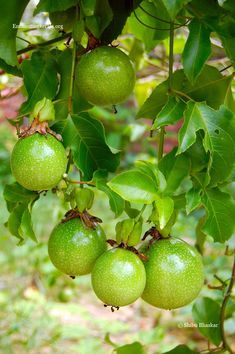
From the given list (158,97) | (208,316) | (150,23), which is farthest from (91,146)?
(208,316)

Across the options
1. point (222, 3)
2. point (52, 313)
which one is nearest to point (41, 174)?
point (222, 3)

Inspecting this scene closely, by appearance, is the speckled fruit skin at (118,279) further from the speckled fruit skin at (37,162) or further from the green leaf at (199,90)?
the green leaf at (199,90)

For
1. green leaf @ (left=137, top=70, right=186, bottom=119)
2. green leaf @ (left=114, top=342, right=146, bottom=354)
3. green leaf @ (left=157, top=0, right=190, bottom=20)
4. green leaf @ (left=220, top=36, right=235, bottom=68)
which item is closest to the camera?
green leaf @ (left=157, top=0, right=190, bottom=20)

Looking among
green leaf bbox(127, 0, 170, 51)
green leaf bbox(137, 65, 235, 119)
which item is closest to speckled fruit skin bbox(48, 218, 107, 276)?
green leaf bbox(137, 65, 235, 119)

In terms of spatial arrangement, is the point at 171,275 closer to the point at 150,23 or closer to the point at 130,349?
the point at 130,349

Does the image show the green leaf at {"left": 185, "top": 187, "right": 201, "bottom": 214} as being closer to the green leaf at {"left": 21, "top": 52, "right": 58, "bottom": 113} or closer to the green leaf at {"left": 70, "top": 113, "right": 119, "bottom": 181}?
the green leaf at {"left": 70, "top": 113, "right": 119, "bottom": 181}

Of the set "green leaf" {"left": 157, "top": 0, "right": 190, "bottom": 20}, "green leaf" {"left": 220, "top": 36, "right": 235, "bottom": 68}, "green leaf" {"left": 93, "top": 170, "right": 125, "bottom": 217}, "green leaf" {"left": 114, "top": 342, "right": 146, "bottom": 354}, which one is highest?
"green leaf" {"left": 157, "top": 0, "right": 190, "bottom": 20}

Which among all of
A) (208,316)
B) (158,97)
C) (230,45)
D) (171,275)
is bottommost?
(208,316)
